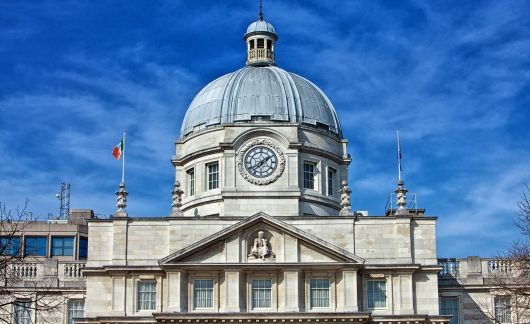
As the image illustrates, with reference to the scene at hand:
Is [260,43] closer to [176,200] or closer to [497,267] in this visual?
[176,200]

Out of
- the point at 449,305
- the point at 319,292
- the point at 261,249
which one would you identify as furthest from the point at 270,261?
the point at 449,305

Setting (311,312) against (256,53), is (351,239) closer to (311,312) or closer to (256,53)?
(311,312)

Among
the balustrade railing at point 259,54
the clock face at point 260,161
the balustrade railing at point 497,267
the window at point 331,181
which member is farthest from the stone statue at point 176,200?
the balustrade railing at point 497,267

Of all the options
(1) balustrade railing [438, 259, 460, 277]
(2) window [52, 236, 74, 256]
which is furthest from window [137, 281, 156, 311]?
(2) window [52, 236, 74, 256]

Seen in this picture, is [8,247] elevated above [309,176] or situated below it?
below

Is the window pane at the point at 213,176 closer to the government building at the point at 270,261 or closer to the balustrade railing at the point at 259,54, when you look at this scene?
the government building at the point at 270,261

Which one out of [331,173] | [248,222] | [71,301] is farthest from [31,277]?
[331,173]

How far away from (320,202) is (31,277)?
58.2 feet

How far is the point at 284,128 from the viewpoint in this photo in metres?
68.8

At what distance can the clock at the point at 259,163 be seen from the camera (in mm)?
67938

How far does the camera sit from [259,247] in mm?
61594

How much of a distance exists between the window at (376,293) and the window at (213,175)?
12.4 metres

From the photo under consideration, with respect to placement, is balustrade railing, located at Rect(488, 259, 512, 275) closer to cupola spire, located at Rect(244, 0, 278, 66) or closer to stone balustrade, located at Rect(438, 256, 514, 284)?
stone balustrade, located at Rect(438, 256, 514, 284)

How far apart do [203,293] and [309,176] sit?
39.1 ft
